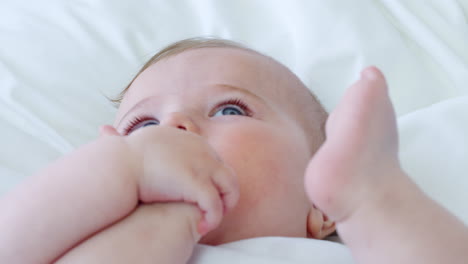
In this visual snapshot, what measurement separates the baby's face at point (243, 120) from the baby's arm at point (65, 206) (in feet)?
0.59

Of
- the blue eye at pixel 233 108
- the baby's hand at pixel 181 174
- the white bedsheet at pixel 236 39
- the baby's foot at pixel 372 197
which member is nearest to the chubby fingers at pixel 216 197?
the baby's hand at pixel 181 174

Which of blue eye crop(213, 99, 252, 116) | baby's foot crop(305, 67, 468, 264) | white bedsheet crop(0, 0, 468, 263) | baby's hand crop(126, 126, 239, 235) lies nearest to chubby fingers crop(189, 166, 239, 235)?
baby's hand crop(126, 126, 239, 235)

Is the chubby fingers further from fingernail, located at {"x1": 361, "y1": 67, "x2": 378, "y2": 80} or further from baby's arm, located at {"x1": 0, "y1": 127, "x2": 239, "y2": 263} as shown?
fingernail, located at {"x1": 361, "y1": 67, "x2": 378, "y2": 80}

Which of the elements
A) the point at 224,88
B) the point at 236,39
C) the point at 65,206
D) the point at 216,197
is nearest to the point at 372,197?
the point at 216,197

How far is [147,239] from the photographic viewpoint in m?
0.67

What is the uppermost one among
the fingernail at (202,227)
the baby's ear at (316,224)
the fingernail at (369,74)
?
the fingernail at (369,74)

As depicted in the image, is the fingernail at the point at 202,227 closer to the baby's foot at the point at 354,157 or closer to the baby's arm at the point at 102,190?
the baby's arm at the point at 102,190

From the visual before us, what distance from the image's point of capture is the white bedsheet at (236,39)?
3.83 ft

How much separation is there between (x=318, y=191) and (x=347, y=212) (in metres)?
0.04

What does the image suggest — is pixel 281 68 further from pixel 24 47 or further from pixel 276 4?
pixel 24 47

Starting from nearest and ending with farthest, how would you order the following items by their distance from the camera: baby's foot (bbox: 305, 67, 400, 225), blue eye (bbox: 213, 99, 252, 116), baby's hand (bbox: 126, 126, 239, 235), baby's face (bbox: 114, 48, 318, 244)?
baby's foot (bbox: 305, 67, 400, 225) → baby's hand (bbox: 126, 126, 239, 235) → baby's face (bbox: 114, 48, 318, 244) → blue eye (bbox: 213, 99, 252, 116)

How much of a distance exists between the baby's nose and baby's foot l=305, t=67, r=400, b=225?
0.93 ft

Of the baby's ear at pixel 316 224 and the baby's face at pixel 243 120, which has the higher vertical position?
the baby's face at pixel 243 120

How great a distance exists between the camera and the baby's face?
32.5 inches
